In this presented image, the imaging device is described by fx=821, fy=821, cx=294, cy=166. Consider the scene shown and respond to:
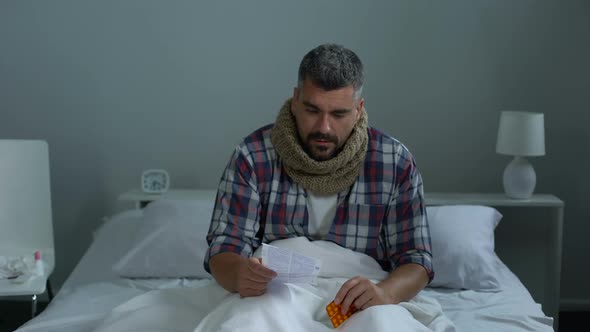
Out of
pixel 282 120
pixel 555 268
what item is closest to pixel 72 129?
pixel 282 120

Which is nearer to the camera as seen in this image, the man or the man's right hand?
the man's right hand

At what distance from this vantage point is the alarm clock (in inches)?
130

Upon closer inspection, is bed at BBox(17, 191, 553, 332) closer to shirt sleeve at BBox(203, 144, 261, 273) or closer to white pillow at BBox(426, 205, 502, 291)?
→ white pillow at BBox(426, 205, 502, 291)

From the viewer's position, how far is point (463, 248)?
2.73 metres

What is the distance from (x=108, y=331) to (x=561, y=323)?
222 cm

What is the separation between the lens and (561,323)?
3473 mm

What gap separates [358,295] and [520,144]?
4.80 feet

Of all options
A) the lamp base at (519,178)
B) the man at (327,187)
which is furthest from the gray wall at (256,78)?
the man at (327,187)

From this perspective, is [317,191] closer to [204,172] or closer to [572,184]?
[204,172]

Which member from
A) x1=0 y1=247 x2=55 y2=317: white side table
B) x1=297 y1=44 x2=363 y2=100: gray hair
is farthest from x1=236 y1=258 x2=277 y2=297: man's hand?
x1=0 y1=247 x2=55 y2=317: white side table

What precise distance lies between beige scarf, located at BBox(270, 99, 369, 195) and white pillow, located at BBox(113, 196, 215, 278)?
0.67 m

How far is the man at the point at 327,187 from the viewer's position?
2.10 m

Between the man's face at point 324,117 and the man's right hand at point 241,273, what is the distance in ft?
1.16

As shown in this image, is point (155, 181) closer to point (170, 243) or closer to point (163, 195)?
point (163, 195)
